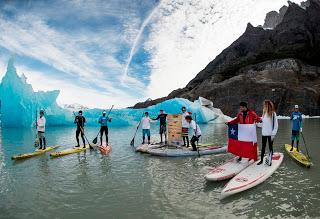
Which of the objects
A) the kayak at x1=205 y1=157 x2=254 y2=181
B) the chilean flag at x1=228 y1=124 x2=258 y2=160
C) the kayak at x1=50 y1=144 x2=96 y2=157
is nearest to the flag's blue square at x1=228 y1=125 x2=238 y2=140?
the chilean flag at x1=228 y1=124 x2=258 y2=160

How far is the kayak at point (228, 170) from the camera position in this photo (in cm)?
967

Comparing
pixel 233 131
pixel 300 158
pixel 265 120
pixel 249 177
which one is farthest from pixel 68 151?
pixel 300 158

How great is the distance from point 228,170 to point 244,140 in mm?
1631

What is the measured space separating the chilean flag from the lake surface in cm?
118

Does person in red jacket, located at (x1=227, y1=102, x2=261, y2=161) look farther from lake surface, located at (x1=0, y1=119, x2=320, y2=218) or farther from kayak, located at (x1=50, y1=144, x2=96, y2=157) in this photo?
kayak, located at (x1=50, y1=144, x2=96, y2=157)

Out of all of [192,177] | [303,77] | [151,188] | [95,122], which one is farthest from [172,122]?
[303,77]

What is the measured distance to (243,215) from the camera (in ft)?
22.6

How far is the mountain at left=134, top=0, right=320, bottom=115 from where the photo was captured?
73000 mm

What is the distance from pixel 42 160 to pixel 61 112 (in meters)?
31.4

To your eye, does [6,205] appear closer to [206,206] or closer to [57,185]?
[57,185]

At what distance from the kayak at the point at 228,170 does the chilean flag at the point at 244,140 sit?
1.04 feet

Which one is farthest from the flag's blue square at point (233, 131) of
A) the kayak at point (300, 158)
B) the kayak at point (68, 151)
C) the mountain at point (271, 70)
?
the mountain at point (271, 70)

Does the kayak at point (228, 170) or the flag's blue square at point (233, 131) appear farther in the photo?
the flag's blue square at point (233, 131)

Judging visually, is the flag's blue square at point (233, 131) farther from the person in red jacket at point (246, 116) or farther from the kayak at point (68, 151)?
the kayak at point (68, 151)
